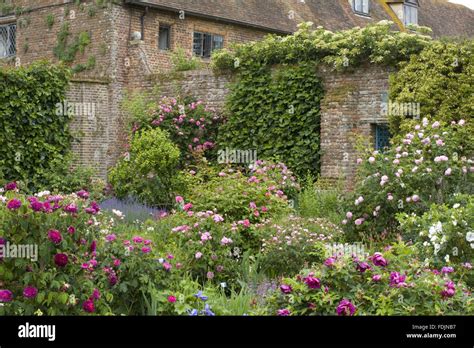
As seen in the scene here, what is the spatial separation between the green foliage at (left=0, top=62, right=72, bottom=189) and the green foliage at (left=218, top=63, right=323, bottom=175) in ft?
13.0

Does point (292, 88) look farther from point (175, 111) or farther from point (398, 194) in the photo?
point (398, 194)

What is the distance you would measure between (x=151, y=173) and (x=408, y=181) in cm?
680

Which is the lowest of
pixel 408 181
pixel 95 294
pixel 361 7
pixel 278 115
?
pixel 95 294

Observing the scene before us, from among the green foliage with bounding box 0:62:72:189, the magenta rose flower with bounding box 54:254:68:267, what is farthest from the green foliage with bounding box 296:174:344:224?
the magenta rose flower with bounding box 54:254:68:267

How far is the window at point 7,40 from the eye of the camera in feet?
85.4

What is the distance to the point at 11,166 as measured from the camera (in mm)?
18344

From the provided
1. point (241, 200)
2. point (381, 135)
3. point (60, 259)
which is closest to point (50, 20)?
point (381, 135)

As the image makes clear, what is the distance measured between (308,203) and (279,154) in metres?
3.15

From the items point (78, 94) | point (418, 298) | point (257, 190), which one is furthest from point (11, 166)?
point (418, 298)

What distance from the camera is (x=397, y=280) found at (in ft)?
20.7

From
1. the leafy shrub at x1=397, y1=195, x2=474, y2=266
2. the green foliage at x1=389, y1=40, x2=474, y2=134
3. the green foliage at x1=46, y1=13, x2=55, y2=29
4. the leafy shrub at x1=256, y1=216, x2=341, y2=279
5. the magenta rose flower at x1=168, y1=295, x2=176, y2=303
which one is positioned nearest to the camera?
the magenta rose flower at x1=168, y1=295, x2=176, y2=303

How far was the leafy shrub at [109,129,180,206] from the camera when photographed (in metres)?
16.8

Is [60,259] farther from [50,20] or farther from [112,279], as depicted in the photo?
[50,20]

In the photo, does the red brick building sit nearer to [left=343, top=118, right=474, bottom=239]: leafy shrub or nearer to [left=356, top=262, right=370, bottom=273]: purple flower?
[left=343, top=118, right=474, bottom=239]: leafy shrub
